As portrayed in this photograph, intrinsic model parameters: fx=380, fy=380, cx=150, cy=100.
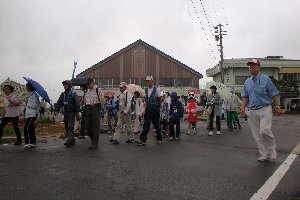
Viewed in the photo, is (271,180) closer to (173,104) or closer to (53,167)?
(53,167)

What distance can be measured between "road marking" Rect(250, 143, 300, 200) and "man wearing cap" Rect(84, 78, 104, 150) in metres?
4.46

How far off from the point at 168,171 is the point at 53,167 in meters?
1.94

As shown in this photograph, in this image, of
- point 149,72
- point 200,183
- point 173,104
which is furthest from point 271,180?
point 149,72

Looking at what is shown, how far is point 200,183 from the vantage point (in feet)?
17.1

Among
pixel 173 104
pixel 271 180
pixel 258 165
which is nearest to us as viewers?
Answer: pixel 271 180

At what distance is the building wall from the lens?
5244 cm

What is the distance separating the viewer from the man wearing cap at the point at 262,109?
7176mm

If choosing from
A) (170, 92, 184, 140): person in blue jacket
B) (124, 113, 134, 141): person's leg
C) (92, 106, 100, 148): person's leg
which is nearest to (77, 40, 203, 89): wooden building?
(170, 92, 184, 140): person in blue jacket

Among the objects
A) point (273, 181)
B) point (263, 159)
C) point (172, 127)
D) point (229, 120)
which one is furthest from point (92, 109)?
point (229, 120)

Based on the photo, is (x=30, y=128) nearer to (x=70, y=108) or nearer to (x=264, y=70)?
(x=70, y=108)

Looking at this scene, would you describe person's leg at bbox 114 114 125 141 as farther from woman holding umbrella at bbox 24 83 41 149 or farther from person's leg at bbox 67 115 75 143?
woman holding umbrella at bbox 24 83 41 149

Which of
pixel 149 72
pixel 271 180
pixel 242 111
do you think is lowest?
pixel 271 180

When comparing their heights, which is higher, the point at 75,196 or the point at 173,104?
the point at 173,104

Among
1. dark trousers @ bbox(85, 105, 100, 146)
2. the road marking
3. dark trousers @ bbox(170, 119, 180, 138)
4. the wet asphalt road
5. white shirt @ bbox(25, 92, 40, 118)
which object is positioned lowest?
the road marking
